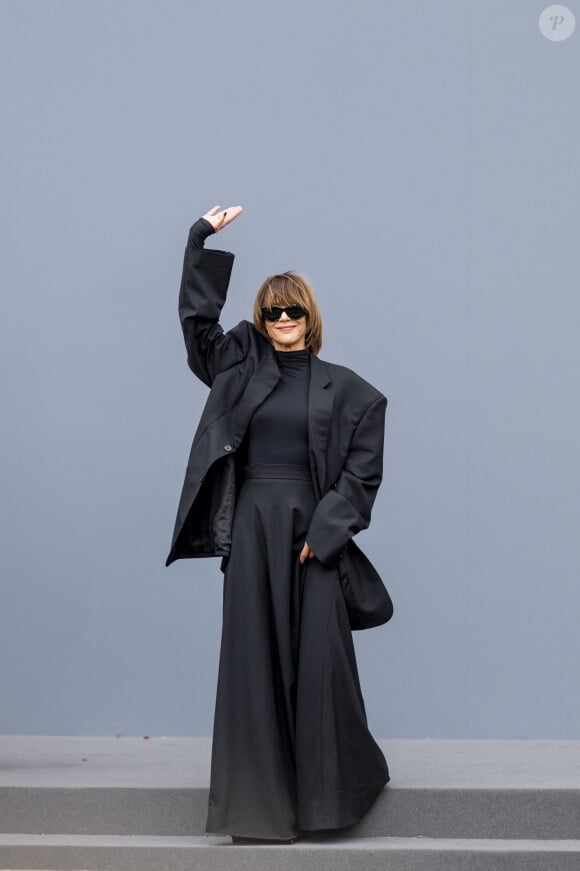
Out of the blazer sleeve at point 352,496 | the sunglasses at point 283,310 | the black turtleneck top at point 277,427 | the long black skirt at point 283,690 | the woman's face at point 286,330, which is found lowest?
the long black skirt at point 283,690

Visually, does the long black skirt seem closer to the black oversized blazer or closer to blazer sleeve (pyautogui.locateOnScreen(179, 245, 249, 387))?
the black oversized blazer

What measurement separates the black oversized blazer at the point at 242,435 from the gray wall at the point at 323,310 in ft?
3.92

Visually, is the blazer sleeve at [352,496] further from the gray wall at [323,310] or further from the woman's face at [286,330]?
the gray wall at [323,310]

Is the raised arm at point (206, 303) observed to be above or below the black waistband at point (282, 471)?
above

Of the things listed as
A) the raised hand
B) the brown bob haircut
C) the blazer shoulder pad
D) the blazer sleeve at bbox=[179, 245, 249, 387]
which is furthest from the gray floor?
the raised hand

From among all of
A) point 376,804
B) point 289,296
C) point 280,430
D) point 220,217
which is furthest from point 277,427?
point 376,804

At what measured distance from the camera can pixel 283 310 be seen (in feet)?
12.3

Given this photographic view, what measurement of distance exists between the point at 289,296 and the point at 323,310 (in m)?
1.30

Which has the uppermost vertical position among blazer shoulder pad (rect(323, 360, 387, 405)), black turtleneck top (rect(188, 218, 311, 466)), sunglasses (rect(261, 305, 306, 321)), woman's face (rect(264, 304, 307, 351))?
sunglasses (rect(261, 305, 306, 321))

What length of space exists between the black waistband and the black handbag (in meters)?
0.24

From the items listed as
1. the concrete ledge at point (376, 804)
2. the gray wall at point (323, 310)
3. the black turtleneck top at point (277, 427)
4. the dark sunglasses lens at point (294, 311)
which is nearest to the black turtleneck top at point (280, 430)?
the black turtleneck top at point (277, 427)

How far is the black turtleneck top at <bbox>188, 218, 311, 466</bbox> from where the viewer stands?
3.77 meters

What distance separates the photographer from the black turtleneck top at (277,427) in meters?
3.77

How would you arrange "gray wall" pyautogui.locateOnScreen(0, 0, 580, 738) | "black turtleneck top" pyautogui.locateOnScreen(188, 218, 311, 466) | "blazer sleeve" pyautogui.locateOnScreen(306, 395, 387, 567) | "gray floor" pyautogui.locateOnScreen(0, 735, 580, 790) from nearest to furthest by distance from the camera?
"blazer sleeve" pyautogui.locateOnScreen(306, 395, 387, 567), "black turtleneck top" pyautogui.locateOnScreen(188, 218, 311, 466), "gray floor" pyautogui.locateOnScreen(0, 735, 580, 790), "gray wall" pyautogui.locateOnScreen(0, 0, 580, 738)
